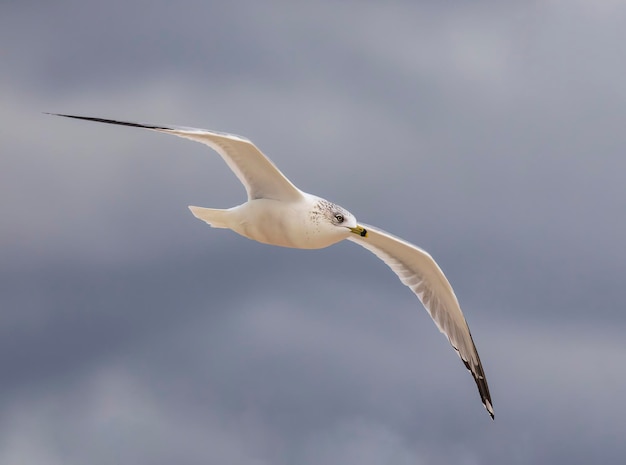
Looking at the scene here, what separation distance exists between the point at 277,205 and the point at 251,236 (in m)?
0.73

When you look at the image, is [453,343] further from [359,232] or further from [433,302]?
[359,232]

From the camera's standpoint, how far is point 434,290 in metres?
18.5

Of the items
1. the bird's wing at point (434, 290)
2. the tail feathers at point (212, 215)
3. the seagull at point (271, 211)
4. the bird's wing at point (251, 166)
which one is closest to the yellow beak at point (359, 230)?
the seagull at point (271, 211)

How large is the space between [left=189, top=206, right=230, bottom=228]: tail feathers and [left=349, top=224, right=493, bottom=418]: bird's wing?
304 centimetres

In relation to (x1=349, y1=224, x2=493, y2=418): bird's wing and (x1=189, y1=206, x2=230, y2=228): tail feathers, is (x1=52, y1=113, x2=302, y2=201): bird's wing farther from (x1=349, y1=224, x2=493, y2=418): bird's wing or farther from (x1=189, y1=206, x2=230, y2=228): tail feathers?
(x1=349, y1=224, x2=493, y2=418): bird's wing

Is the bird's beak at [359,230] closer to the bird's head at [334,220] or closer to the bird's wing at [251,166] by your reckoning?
the bird's head at [334,220]

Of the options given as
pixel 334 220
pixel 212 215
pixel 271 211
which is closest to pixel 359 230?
pixel 334 220

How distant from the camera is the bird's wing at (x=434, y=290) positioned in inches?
717

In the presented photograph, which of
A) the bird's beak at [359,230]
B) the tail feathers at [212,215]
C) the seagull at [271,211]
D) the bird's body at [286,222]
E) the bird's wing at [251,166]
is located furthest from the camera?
the tail feathers at [212,215]

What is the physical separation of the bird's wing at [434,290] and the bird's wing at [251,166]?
2.94 meters

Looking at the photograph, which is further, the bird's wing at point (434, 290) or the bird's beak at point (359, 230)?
the bird's wing at point (434, 290)

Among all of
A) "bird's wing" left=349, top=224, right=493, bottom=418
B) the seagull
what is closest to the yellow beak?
the seagull

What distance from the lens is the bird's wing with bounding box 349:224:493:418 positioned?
1820cm

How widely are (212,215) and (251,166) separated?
44.0 inches
